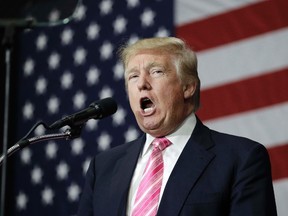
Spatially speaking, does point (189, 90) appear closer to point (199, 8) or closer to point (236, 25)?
point (236, 25)

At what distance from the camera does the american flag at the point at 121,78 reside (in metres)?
2.98

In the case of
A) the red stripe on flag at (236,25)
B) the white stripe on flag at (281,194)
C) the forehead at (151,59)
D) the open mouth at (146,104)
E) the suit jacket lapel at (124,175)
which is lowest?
the white stripe on flag at (281,194)

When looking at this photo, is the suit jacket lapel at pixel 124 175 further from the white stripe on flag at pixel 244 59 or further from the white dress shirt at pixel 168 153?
the white stripe on flag at pixel 244 59

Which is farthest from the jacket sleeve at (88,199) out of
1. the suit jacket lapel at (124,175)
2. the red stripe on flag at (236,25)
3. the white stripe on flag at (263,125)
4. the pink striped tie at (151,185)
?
the red stripe on flag at (236,25)

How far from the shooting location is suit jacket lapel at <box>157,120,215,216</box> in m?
2.12

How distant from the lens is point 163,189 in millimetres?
2191

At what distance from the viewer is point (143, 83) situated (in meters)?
2.33

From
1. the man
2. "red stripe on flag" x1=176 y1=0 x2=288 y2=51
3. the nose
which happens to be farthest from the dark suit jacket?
"red stripe on flag" x1=176 y1=0 x2=288 y2=51

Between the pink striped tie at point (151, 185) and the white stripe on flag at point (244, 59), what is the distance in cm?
88

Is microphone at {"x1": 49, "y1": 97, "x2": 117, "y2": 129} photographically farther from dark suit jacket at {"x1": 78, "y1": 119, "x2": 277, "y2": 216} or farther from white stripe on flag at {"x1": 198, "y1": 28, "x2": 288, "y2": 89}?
white stripe on flag at {"x1": 198, "y1": 28, "x2": 288, "y2": 89}

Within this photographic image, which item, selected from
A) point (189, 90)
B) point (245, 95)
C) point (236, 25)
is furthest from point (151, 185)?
point (236, 25)

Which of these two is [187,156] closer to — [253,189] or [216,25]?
[253,189]

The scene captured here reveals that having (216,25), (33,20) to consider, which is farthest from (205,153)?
(216,25)

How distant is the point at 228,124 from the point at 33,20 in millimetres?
1623
